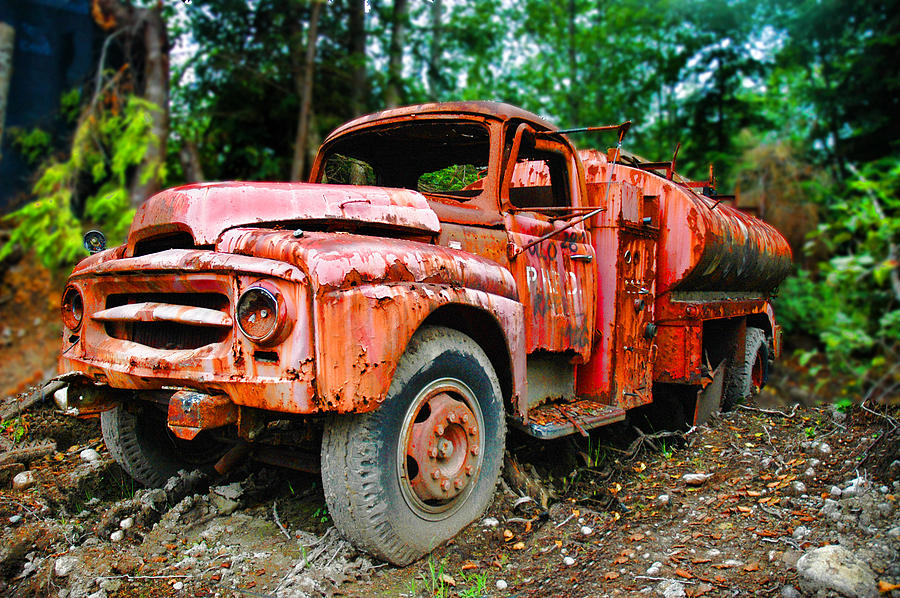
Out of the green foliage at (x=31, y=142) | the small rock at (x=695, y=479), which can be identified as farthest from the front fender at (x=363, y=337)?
the green foliage at (x=31, y=142)

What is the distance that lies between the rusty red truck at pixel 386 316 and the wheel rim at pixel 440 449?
0.01 metres

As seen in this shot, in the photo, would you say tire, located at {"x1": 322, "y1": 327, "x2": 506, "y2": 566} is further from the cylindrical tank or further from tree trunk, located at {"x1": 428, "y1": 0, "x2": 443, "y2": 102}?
tree trunk, located at {"x1": 428, "y1": 0, "x2": 443, "y2": 102}

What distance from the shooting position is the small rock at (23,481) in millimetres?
3818

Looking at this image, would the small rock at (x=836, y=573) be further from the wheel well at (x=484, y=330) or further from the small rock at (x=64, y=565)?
the small rock at (x=64, y=565)

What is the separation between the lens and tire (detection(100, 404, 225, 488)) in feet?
12.3

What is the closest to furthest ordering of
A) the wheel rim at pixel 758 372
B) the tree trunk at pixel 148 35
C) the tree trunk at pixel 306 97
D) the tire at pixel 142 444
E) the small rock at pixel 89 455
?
the tire at pixel 142 444
the small rock at pixel 89 455
the wheel rim at pixel 758 372
the tree trunk at pixel 148 35
the tree trunk at pixel 306 97

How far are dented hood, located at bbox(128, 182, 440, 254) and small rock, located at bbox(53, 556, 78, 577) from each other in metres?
1.46

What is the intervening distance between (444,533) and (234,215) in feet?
5.77

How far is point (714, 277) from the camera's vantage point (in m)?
5.45

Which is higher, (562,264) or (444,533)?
(562,264)

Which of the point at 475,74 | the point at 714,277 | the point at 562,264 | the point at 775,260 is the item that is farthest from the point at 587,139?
the point at 562,264

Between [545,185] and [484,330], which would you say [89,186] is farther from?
[484,330]

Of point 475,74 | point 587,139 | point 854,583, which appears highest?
point 475,74

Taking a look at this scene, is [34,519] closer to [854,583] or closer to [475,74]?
[854,583]
